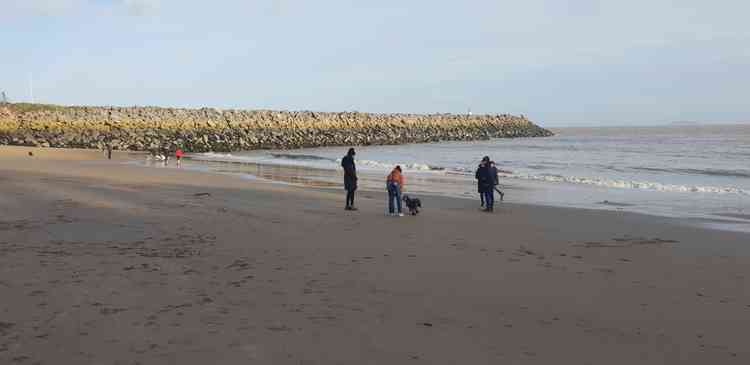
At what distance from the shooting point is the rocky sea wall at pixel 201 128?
155 ft

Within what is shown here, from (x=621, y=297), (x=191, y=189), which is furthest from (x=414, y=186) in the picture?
(x=621, y=297)

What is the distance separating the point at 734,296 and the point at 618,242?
345 cm

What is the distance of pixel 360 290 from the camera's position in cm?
659

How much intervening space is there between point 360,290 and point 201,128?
2003 inches

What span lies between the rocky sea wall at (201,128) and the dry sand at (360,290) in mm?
37527

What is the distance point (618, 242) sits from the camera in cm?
1020

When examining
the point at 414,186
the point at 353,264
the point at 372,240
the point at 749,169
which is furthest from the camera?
the point at 749,169

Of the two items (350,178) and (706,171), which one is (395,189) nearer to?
(350,178)

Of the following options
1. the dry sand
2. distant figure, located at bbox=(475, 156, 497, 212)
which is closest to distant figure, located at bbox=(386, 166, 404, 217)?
the dry sand

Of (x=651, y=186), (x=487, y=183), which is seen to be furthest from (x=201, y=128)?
(x=487, y=183)

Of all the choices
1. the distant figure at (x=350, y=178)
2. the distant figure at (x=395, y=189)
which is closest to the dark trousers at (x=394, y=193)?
the distant figure at (x=395, y=189)

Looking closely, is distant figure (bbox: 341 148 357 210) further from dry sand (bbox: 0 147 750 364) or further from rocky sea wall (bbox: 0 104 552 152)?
rocky sea wall (bbox: 0 104 552 152)

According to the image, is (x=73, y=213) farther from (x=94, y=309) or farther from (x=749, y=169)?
(x=749, y=169)

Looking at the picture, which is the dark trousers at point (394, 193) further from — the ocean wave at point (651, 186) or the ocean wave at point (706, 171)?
the ocean wave at point (706, 171)
